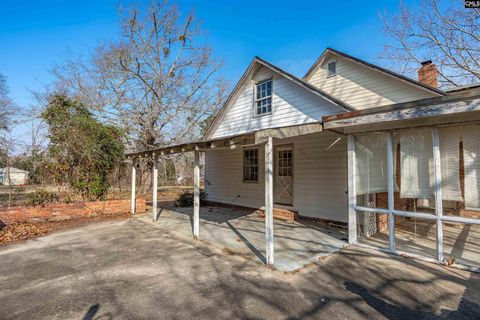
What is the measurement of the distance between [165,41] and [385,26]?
576 inches

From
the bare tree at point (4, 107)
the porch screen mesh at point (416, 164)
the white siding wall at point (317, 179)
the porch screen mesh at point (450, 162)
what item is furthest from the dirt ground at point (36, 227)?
the porch screen mesh at point (450, 162)

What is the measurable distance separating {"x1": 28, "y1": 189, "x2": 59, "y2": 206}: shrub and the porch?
312 cm

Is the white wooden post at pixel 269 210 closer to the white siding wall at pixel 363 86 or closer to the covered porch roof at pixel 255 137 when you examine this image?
the covered porch roof at pixel 255 137

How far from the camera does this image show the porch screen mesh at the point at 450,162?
14.5 feet

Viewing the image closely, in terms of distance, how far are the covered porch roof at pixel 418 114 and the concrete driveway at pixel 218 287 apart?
2.59 m

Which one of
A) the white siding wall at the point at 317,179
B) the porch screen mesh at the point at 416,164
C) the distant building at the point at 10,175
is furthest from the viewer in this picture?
the distant building at the point at 10,175

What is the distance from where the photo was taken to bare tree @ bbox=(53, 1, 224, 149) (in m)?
16.4

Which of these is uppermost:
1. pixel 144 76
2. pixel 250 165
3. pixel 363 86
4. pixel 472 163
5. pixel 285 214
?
pixel 144 76

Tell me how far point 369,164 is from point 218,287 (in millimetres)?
4263

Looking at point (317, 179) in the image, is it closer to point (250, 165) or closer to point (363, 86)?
point (250, 165)

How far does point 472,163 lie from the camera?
14.0 feet

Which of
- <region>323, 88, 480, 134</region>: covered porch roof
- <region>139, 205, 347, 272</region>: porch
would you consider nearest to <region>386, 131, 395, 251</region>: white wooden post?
<region>323, 88, 480, 134</region>: covered porch roof

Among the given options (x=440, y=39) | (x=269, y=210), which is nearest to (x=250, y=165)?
(x=269, y=210)

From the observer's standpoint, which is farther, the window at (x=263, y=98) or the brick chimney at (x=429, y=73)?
the brick chimney at (x=429, y=73)
